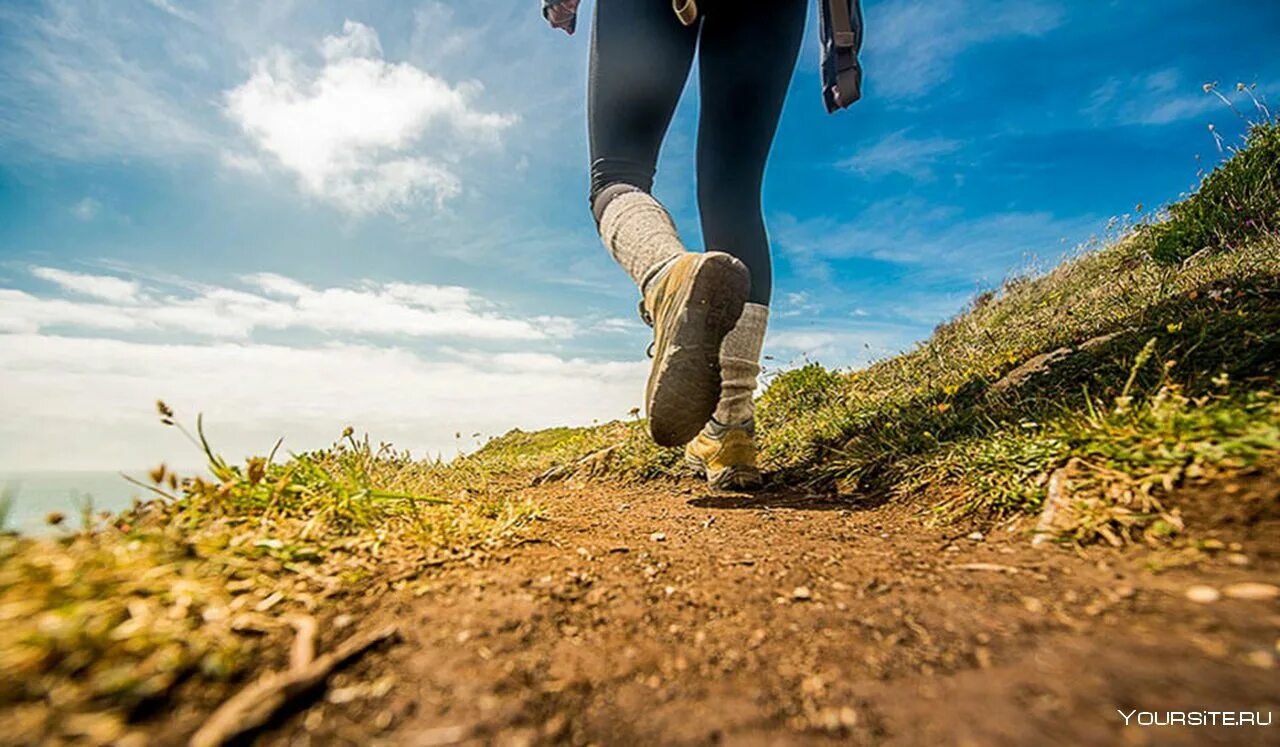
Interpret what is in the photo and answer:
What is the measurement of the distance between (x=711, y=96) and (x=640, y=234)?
3.15ft

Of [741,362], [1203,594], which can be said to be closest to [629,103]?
[741,362]

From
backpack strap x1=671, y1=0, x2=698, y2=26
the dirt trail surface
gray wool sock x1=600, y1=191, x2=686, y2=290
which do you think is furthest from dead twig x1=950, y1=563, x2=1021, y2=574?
backpack strap x1=671, y1=0, x2=698, y2=26

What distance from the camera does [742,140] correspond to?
2.76 metres

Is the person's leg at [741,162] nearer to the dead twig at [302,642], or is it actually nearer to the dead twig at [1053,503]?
the dead twig at [1053,503]

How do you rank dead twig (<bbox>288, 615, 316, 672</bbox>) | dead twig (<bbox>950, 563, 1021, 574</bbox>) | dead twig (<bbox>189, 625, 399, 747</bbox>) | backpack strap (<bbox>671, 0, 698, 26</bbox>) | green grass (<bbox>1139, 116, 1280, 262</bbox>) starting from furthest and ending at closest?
green grass (<bbox>1139, 116, 1280, 262</bbox>) → backpack strap (<bbox>671, 0, 698, 26</bbox>) → dead twig (<bbox>950, 563, 1021, 574</bbox>) → dead twig (<bbox>288, 615, 316, 672</bbox>) → dead twig (<bbox>189, 625, 399, 747</bbox>)

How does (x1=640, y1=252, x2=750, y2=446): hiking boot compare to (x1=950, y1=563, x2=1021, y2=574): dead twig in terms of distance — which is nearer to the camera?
(x1=950, y1=563, x2=1021, y2=574): dead twig

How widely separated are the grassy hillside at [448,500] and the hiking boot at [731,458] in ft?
0.76

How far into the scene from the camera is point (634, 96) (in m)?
2.41

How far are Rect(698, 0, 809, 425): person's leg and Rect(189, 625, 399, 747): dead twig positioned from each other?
6.77 ft

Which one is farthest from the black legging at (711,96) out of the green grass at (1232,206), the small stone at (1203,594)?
the green grass at (1232,206)

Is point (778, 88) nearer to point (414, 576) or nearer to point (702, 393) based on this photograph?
point (702, 393)

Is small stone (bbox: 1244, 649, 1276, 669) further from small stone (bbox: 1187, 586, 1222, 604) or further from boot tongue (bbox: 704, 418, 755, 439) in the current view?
boot tongue (bbox: 704, 418, 755, 439)

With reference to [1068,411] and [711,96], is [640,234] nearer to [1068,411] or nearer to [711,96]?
[711,96]

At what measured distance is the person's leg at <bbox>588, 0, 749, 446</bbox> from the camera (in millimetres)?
2043
